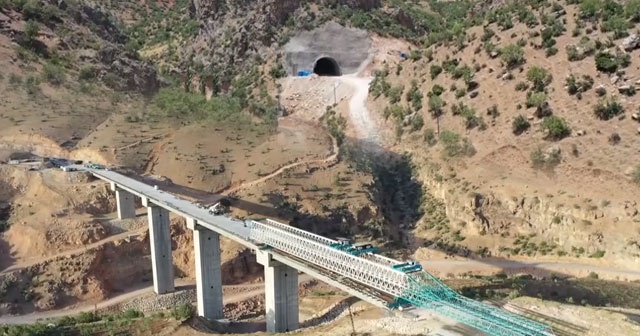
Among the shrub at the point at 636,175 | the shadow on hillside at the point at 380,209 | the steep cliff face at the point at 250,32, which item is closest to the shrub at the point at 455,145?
the shadow on hillside at the point at 380,209

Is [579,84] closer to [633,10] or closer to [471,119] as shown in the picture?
[471,119]

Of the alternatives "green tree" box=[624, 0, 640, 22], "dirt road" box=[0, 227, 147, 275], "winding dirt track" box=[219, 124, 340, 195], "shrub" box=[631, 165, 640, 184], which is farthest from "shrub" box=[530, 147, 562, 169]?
"dirt road" box=[0, 227, 147, 275]

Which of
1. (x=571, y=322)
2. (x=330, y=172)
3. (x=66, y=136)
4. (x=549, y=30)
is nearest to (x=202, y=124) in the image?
(x=66, y=136)

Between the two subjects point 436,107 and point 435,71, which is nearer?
point 436,107

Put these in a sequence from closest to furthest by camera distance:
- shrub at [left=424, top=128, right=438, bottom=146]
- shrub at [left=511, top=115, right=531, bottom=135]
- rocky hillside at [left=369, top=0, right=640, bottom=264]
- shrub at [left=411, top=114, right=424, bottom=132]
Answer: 1. rocky hillside at [left=369, top=0, right=640, bottom=264]
2. shrub at [left=511, top=115, right=531, bottom=135]
3. shrub at [left=424, top=128, right=438, bottom=146]
4. shrub at [left=411, top=114, right=424, bottom=132]

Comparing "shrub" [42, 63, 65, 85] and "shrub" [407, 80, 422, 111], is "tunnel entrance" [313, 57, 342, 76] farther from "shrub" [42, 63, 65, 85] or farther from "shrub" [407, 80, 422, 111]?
"shrub" [42, 63, 65, 85]

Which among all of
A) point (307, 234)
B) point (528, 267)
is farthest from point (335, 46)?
point (307, 234)

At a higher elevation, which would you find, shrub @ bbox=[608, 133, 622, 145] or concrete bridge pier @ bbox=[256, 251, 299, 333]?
shrub @ bbox=[608, 133, 622, 145]
